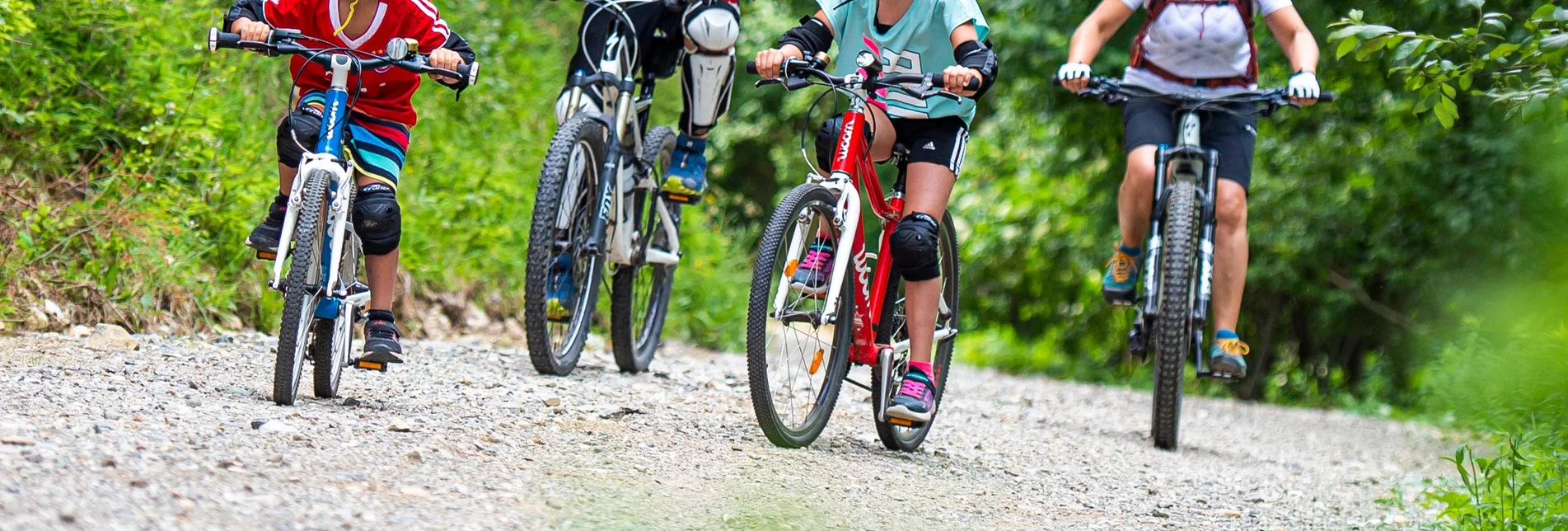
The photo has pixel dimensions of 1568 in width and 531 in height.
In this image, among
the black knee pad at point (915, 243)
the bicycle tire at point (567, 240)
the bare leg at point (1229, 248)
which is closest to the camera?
the black knee pad at point (915, 243)

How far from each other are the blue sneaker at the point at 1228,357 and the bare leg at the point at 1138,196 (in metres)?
0.52

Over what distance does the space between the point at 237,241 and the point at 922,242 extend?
10.5 ft

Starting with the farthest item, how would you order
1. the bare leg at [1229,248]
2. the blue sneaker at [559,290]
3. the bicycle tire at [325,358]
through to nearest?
1. the bare leg at [1229,248]
2. the blue sneaker at [559,290]
3. the bicycle tire at [325,358]

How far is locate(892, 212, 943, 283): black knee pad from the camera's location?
4379mm

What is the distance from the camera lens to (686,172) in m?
5.91

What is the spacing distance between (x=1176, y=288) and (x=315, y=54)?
313 centimetres

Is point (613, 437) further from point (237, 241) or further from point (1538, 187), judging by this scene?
point (1538, 187)

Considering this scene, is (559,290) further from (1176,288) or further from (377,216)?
(1176,288)

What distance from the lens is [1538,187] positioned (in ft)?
26.6

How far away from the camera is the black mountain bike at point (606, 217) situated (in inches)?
200

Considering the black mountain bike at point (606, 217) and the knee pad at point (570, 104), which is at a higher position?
the knee pad at point (570, 104)

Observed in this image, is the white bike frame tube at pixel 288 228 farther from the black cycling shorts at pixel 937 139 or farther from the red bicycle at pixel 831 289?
the black cycling shorts at pixel 937 139

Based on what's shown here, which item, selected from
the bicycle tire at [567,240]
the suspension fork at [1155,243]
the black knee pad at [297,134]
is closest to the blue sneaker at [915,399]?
the bicycle tire at [567,240]

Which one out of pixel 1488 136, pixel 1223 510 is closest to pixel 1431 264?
pixel 1488 136
